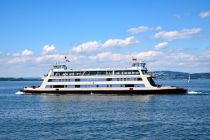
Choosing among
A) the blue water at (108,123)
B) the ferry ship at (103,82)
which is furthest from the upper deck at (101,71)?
the blue water at (108,123)

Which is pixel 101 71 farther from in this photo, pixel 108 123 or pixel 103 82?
pixel 108 123

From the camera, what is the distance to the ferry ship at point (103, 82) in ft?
305

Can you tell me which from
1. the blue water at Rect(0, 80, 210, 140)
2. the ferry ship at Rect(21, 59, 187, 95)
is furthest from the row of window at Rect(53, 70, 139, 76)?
the blue water at Rect(0, 80, 210, 140)

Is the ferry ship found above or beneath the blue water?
above

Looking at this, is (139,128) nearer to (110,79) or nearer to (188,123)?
(188,123)

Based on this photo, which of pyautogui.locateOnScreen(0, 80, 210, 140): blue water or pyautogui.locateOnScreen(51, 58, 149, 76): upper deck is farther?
pyautogui.locateOnScreen(51, 58, 149, 76): upper deck

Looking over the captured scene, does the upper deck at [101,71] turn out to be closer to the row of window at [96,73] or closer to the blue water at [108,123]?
the row of window at [96,73]

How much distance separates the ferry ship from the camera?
92.8 meters

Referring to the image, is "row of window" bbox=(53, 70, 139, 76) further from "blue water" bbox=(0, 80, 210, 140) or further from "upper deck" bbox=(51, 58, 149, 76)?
"blue water" bbox=(0, 80, 210, 140)

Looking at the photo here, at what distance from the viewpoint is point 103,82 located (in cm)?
9594

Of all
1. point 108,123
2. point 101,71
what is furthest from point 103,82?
point 108,123

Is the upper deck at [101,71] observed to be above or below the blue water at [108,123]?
above

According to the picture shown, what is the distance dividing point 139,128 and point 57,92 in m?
55.5

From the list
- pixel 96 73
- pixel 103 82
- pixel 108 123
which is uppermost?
pixel 96 73
